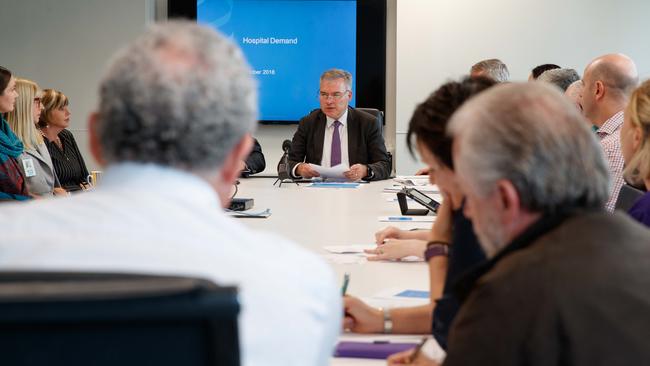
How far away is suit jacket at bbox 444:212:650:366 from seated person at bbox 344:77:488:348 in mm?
603

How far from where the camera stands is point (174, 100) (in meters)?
1.04

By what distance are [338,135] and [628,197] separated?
3663mm

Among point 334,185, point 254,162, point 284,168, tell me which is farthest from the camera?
point 254,162

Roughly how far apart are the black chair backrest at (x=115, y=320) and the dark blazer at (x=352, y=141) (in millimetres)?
5411

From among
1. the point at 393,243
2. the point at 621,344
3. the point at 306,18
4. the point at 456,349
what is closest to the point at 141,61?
the point at 456,349

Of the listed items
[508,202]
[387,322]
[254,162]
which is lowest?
[387,322]

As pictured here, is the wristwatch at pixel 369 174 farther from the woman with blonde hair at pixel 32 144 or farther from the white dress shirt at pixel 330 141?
the woman with blonde hair at pixel 32 144

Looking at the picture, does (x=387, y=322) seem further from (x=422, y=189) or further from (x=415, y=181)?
(x=415, y=181)

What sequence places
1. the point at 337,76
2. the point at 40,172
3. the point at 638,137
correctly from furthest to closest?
the point at 337,76 → the point at 40,172 → the point at 638,137

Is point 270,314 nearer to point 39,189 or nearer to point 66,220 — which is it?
point 66,220

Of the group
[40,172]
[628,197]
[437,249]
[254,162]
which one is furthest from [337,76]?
[437,249]

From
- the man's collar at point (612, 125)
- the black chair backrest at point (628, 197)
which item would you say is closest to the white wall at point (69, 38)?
the man's collar at point (612, 125)

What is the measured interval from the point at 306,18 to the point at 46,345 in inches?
308

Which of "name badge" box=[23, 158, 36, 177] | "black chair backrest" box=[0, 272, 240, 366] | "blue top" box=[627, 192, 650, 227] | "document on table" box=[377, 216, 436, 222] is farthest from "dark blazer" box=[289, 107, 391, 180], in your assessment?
"black chair backrest" box=[0, 272, 240, 366]
